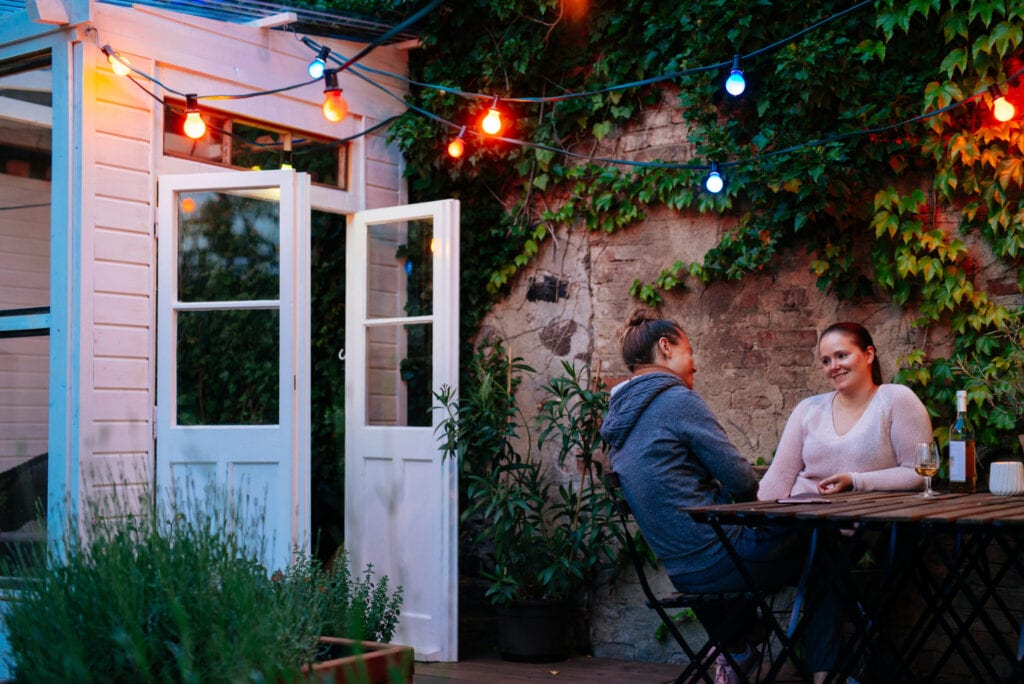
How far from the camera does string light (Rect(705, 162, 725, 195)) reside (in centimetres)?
544

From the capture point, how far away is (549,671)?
18.2 feet

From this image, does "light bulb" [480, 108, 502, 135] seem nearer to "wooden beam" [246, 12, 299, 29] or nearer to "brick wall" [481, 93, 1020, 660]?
"brick wall" [481, 93, 1020, 660]

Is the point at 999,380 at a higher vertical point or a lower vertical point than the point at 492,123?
lower

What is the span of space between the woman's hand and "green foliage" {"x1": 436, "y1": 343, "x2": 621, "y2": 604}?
1.47 metres

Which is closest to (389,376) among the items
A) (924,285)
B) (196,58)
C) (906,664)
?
(196,58)

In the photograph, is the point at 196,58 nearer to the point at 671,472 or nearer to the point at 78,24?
the point at 78,24

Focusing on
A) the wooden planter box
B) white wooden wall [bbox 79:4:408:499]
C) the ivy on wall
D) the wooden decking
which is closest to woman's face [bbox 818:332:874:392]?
the ivy on wall

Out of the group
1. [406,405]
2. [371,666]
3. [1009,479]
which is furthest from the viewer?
[406,405]

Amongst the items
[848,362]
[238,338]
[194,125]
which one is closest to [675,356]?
[848,362]

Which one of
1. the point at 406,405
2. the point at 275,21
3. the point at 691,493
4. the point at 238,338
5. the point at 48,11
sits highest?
the point at 275,21

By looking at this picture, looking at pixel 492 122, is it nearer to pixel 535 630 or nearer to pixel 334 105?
pixel 334 105

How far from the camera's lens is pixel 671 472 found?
4.02m

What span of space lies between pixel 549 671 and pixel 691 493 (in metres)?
1.92

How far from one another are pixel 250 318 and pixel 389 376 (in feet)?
2.71
